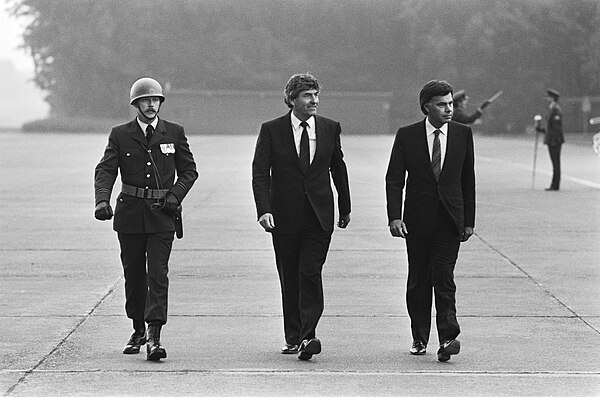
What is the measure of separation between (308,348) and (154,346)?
900 millimetres

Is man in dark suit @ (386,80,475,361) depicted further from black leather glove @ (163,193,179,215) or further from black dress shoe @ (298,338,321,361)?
black leather glove @ (163,193,179,215)

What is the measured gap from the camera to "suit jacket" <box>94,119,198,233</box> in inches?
300

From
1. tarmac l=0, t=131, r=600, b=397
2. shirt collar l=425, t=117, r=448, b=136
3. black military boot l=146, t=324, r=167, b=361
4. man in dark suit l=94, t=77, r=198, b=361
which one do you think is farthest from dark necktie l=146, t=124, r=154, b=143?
shirt collar l=425, t=117, r=448, b=136

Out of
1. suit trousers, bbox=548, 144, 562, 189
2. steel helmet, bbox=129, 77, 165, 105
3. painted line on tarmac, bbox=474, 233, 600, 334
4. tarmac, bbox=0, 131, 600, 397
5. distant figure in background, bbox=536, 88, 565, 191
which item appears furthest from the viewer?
distant figure in background, bbox=536, 88, 565, 191

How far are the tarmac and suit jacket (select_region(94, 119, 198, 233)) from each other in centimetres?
81

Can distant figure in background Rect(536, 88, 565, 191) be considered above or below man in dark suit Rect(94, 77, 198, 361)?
below

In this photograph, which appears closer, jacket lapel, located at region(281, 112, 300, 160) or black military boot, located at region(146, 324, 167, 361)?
black military boot, located at region(146, 324, 167, 361)

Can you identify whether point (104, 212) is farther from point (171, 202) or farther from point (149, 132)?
point (149, 132)

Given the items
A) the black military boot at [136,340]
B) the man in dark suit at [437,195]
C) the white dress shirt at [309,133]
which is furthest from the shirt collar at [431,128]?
the black military boot at [136,340]

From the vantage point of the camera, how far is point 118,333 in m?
8.48

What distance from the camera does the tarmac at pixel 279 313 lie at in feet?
22.7

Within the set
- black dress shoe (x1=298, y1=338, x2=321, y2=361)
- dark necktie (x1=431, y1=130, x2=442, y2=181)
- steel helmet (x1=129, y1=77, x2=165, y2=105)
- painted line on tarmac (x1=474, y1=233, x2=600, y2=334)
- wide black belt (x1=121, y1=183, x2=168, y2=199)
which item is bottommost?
painted line on tarmac (x1=474, y1=233, x2=600, y2=334)

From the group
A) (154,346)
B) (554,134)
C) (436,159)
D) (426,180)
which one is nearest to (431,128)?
(436,159)

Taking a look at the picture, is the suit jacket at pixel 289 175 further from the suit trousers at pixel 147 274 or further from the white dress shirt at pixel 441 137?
the suit trousers at pixel 147 274
